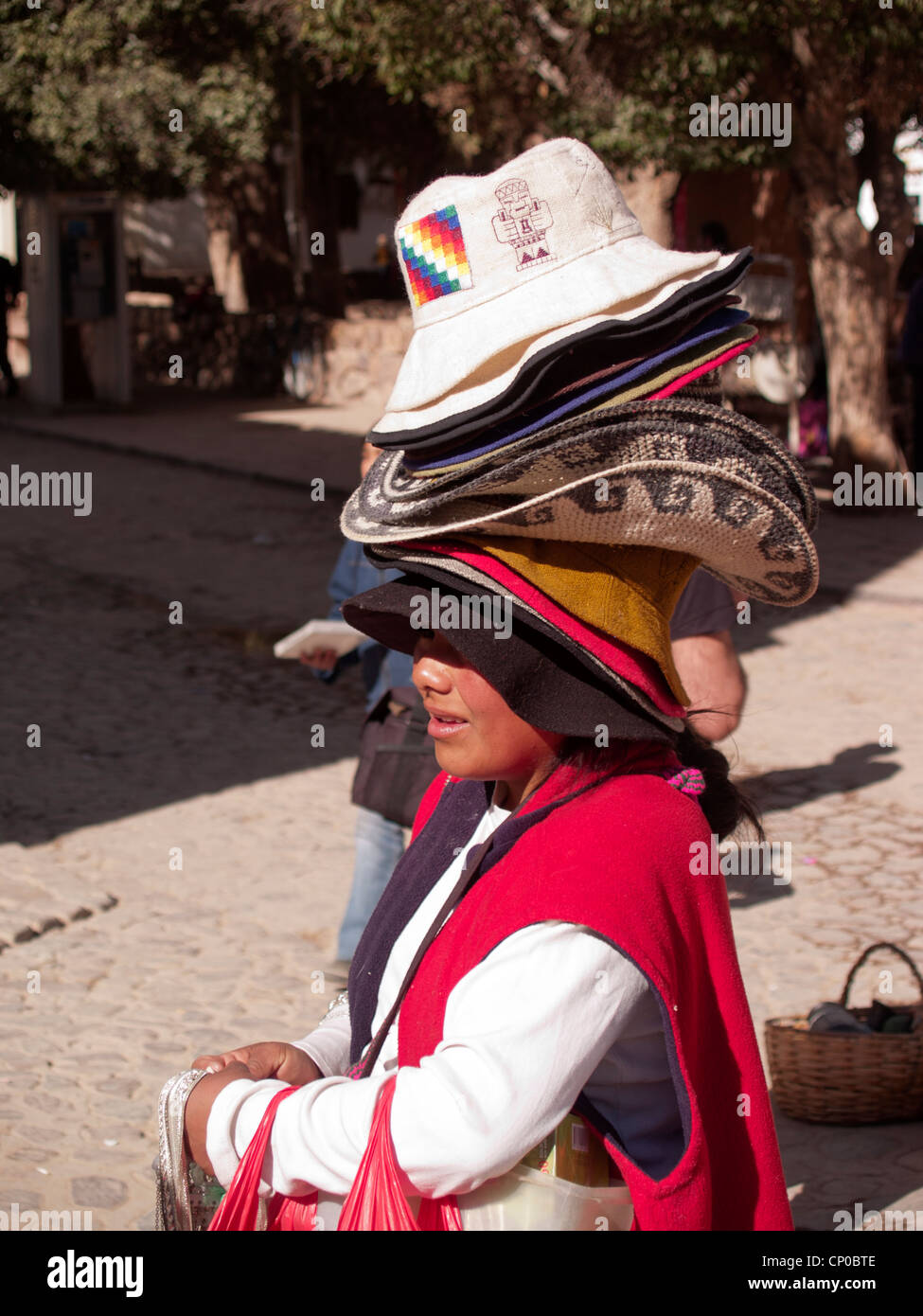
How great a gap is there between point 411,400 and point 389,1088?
33.4 inches

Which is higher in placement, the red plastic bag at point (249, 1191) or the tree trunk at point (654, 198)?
the tree trunk at point (654, 198)

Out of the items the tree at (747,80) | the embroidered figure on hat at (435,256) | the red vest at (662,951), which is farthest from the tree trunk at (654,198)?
the red vest at (662,951)

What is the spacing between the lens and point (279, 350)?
965 inches

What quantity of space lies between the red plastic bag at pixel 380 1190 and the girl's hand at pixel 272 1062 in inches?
13.5

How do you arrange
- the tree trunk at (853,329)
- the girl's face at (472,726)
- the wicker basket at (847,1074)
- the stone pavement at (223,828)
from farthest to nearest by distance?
the tree trunk at (853,329), the stone pavement at (223,828), the wicker basket at (847,1074), the girl's face at (472,726)

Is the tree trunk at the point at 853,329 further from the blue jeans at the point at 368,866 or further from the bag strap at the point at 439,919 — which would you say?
the bag strap at the point at 439,919

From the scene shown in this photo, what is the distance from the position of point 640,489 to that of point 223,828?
17.0 ft

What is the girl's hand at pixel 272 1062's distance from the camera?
2.11m

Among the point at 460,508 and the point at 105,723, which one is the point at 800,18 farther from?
the point at 460,508

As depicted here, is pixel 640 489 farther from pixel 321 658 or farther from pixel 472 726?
pixel 321 658

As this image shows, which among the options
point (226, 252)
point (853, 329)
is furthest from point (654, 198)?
point (226, 252)

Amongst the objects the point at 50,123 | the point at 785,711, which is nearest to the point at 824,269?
the point at 785,711

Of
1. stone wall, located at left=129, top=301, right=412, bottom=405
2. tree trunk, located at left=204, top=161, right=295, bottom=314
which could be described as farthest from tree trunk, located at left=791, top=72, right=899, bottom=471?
tree trunk, located at left=204, top=161, right=295, bottom=314

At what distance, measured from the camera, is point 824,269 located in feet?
45.7
